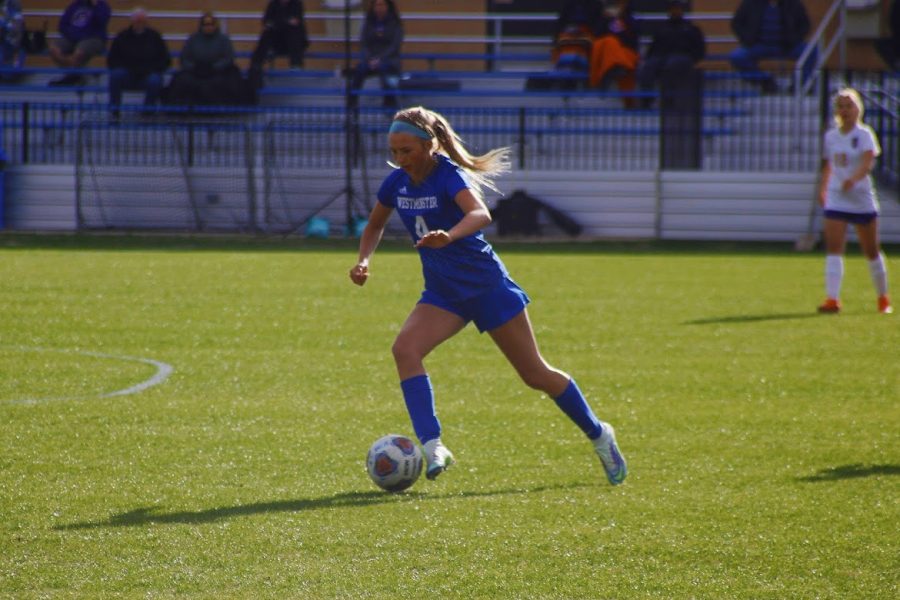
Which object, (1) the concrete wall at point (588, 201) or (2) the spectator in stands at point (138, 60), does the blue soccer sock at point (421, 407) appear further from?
(2) the spectator in stands at point (138, 60)

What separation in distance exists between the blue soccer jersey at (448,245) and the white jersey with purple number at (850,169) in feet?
24.7

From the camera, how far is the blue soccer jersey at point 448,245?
6.18 m

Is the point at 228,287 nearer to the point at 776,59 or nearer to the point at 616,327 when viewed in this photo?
the point at 616,327

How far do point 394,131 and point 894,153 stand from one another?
16937 millimetres

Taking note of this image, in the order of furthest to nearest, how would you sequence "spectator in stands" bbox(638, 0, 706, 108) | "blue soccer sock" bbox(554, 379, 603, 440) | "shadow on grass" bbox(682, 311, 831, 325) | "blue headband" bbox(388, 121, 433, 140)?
"spectator in stands" bbox(638, 0, 706, 108), "shadow on grass" bbox(682, 311, 831, 325), "blue soccer sock" bbox(554, 379, 603, 440), "blue headband" bbox(388, 121, 433, 140)

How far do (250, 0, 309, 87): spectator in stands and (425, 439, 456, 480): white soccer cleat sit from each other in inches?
763

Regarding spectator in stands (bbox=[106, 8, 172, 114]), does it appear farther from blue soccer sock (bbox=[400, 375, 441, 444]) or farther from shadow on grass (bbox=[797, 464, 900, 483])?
shadow on grass (bbox=[797, 464, 900, 483])

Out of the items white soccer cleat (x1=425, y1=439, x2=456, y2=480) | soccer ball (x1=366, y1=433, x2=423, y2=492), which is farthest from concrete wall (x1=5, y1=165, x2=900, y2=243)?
soccer ball (x1=366, y1=433, x2=423, y2=492)

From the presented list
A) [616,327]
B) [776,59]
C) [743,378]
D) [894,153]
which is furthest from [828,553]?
[776,59]

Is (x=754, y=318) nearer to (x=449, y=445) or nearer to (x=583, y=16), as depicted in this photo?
(x=449, y=445)

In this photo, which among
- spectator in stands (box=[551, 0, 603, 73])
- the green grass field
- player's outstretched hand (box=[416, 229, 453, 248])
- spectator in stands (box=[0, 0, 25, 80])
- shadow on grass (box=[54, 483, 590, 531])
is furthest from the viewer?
spectator in stands (box=[0, 0, 25, 80])

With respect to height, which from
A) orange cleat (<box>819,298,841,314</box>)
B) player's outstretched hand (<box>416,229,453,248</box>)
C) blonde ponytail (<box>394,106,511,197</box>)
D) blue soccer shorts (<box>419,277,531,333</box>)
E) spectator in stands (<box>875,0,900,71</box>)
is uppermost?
spectator in stands (<box>875,0,900,71</box>)

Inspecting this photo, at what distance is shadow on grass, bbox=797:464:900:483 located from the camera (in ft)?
20.7

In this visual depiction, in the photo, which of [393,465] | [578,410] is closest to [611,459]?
[578,410]
